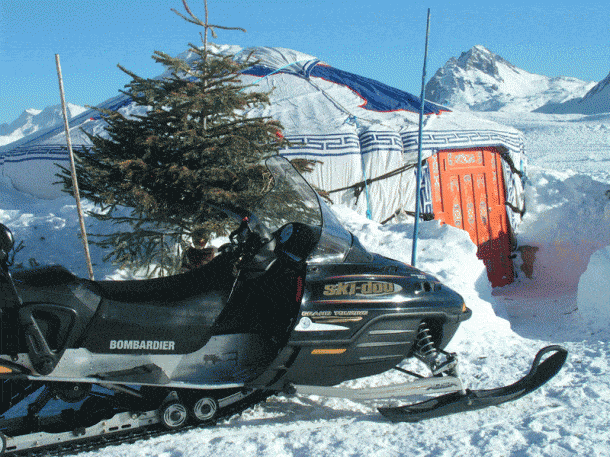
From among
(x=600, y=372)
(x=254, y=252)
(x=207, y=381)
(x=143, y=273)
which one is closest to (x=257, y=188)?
(x=143, y=273)

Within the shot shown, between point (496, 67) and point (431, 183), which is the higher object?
point (496, 67)

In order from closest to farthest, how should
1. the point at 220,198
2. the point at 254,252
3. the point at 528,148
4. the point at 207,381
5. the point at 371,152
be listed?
the point at 207,381
the point at 254,252
the point at 220,198
the point at 371,152
the point at 528,148

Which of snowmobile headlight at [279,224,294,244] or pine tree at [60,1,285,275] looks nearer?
snowmobile headlight at [279,224,294,244]

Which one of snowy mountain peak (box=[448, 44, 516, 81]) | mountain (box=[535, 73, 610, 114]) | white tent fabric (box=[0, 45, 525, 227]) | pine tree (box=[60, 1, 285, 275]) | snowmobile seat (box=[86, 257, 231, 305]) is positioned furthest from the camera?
snowy mountain peak (box=[448, 44, 516, 81])

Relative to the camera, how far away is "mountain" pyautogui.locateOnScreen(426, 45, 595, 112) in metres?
67.2

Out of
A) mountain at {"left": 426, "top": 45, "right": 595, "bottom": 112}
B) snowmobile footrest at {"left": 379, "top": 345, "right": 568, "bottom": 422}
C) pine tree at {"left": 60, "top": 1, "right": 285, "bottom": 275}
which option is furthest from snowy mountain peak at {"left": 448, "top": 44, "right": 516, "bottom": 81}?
snowmobile footrest at {"left": 379, "top": 345, "right": 568, "bottom": 422}

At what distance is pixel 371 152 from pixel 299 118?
1.50 metres

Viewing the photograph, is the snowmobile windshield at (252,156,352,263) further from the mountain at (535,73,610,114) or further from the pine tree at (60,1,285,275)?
the mountain at (535,73,610,114)

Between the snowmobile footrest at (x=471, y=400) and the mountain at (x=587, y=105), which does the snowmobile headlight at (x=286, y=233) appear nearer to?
the snowmobile footrest at (x=471, y=400)

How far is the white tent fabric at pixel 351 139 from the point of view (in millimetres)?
7965

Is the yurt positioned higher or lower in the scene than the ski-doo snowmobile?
higher

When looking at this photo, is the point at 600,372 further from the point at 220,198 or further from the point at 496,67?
the point at 496,67

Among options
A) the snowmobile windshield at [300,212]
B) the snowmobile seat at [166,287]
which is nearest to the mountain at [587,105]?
the snowmobile windshield at [300,212]

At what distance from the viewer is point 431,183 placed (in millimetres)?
8297
